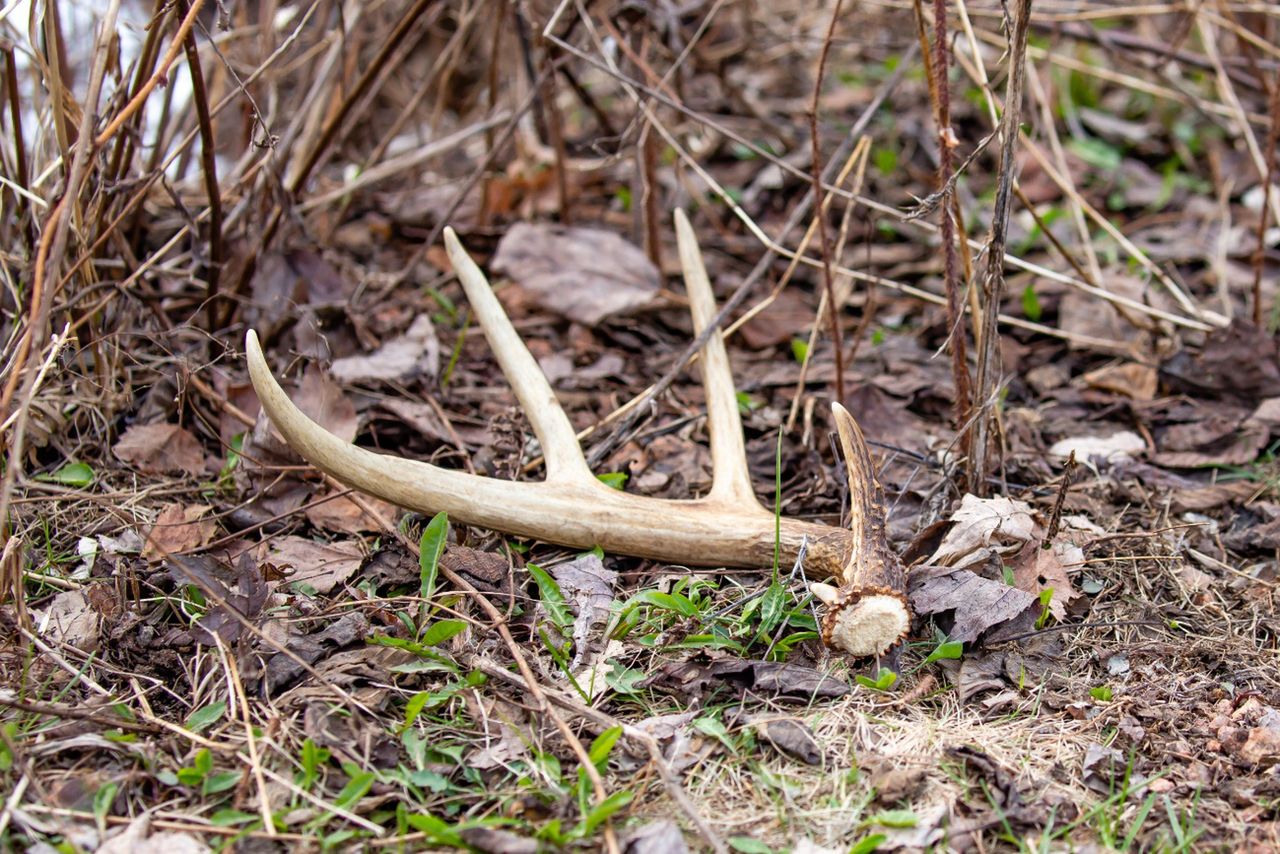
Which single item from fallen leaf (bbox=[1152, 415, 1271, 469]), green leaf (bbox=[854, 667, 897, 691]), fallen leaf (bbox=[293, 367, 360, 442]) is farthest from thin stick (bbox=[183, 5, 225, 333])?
fallen leaf (bbox=[1152, 415, 1271, 469])

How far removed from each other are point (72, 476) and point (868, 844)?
1.99m

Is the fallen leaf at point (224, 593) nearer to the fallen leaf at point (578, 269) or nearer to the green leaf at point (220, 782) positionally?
the green leaf at point (220, 782)

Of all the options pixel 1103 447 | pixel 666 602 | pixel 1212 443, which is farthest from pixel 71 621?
pixel 1212 443

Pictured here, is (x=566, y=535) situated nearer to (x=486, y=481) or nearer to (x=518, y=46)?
(x=486, y=481)

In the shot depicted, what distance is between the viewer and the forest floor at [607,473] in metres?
1.86

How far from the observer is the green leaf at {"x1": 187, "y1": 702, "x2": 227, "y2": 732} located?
1.94 m

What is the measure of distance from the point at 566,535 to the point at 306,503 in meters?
0.68

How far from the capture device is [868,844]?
1.73m

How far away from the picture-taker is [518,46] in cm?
380

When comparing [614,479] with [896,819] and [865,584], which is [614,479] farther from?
[896,819]

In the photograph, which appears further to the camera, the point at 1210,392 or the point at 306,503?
the point at 1210,392

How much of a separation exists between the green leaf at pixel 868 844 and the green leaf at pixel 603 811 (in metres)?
0.36

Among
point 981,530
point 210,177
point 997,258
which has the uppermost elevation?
point 210,177

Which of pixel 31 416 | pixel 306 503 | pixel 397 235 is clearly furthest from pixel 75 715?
pixel 397 235
